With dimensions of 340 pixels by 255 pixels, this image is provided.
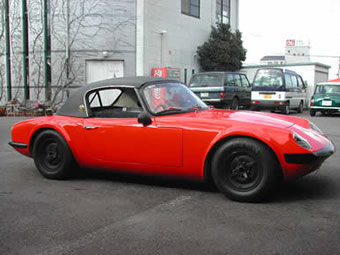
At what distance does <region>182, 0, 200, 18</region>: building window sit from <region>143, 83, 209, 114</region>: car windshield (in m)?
23.5

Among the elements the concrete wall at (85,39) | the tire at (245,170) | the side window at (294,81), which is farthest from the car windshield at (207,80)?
the tire at (245,170)

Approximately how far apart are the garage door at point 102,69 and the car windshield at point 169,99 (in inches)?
740

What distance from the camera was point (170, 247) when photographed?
2859mm

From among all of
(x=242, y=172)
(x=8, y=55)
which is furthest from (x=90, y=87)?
(x=8, y=55)

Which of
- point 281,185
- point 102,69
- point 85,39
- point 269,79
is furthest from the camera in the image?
point 102,69

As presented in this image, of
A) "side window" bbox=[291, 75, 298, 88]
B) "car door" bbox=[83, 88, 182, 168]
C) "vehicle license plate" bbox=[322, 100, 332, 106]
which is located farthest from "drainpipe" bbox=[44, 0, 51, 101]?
"car door" bbox=[83, 88, 182, 168]

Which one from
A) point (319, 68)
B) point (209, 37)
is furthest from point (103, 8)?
point (319, 68)

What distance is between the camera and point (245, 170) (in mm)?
3957

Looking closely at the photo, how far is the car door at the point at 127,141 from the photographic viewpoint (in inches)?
171

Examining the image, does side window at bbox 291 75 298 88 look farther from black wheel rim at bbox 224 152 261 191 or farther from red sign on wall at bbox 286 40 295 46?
red sign on wall at bbox 286 40 295 46

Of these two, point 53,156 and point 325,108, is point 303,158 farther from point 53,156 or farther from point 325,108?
point 325,108

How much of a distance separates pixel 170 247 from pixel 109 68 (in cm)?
2139

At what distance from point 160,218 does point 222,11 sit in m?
30.9

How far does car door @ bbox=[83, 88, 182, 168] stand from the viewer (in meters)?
4.33
